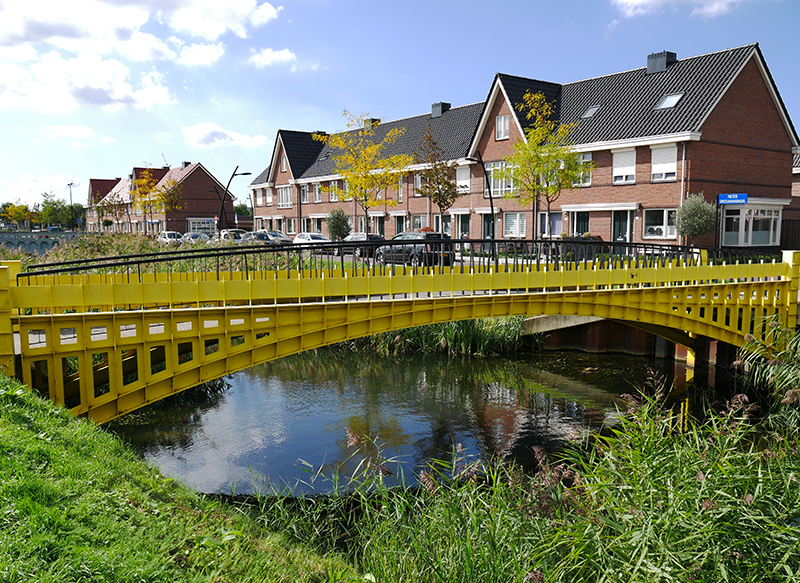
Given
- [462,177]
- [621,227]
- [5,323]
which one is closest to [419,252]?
[621,227]

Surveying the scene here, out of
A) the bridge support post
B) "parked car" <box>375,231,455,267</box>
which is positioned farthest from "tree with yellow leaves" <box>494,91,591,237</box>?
the bridge support post

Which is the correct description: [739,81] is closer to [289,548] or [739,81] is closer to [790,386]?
[790,386]

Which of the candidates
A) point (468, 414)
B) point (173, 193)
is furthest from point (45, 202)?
point (468, 414)

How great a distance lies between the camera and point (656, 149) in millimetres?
30141

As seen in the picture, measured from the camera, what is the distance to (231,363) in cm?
952

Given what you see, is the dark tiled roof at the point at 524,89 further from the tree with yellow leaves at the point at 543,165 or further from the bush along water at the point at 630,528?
the bush along water at the point at 630,528

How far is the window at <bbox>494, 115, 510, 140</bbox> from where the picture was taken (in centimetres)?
3697

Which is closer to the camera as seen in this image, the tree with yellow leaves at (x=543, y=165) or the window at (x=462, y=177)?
the tree with yellow leaves at (x=543, y=165)

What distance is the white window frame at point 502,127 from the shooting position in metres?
36.8

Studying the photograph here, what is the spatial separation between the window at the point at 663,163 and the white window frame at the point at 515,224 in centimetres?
804

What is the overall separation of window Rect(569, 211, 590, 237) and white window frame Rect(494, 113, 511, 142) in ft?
21.2

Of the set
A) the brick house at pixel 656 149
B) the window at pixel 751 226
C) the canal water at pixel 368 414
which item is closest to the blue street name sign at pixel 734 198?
the brick house at pixel 656 149

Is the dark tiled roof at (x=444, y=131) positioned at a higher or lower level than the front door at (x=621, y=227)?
higher

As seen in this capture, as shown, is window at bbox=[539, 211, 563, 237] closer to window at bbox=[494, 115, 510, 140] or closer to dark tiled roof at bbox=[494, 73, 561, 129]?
dark tiled roof at bbox=[494, 73, 561, 129]
